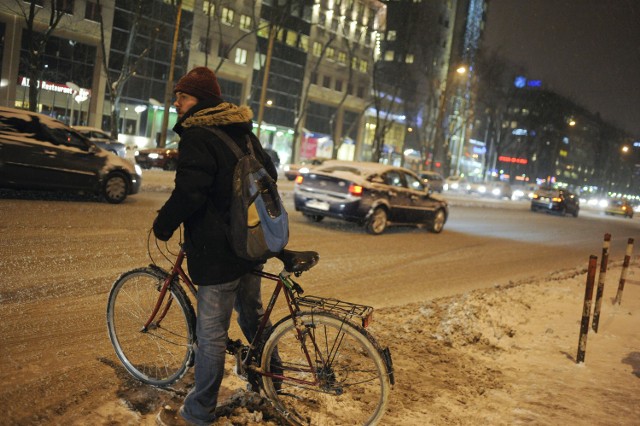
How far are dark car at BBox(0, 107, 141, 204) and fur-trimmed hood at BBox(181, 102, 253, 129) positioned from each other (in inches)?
362

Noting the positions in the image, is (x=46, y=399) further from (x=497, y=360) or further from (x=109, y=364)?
(x=497, y=360)

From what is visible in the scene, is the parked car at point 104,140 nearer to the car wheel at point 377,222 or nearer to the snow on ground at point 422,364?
the car wheel at point 377,222

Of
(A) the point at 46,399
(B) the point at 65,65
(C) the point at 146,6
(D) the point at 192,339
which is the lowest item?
(A) the point at 46,399

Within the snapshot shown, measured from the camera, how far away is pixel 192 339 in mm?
3498

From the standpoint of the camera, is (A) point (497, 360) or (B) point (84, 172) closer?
(A) point (497, 360)

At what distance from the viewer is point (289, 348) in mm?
3467

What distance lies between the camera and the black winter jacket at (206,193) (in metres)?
3.03

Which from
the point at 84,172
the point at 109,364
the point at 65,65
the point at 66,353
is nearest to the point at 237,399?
the point at 109,364

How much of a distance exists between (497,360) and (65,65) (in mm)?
40010

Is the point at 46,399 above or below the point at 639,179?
below

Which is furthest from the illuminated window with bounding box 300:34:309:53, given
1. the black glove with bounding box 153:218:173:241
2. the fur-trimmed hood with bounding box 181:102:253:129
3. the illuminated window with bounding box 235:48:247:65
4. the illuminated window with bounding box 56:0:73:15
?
the black glove with bounding box 153:218:173:241

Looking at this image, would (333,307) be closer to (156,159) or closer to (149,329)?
(149,329)

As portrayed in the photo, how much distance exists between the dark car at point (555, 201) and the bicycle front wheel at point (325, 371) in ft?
113

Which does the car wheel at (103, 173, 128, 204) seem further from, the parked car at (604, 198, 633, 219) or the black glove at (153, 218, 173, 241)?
the parked car at (604, 198, 633, 219)
